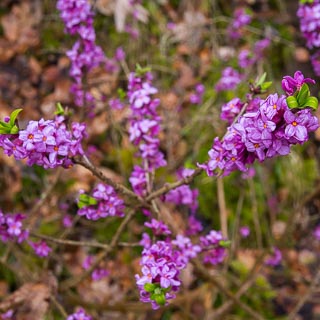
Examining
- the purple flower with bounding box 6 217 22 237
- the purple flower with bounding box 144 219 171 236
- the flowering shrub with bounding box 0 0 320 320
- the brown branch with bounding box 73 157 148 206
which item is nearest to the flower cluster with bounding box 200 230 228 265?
the flowering shrub with bounding box 0 0 320 320

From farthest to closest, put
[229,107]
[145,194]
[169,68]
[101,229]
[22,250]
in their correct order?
[169,68] → [101,229] → [22,250] → [145,194] → [229,107]

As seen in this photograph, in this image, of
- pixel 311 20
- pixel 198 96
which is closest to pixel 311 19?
pixel 311 20

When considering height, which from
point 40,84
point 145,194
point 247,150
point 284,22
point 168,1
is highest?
point 168,1

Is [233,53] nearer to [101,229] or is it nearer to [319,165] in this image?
[319,165]

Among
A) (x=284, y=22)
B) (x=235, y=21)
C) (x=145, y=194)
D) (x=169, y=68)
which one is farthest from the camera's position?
(x=284, y=22)

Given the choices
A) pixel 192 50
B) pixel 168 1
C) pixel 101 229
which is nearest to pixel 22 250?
pixel 101 229

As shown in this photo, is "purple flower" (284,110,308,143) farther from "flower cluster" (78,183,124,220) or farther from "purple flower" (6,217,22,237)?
"purple flower" (6,217,22,237)

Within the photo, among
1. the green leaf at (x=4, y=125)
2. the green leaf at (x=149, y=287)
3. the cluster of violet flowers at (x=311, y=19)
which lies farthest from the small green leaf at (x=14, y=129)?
the cluster of violet flowers at (x=311, y=19)
